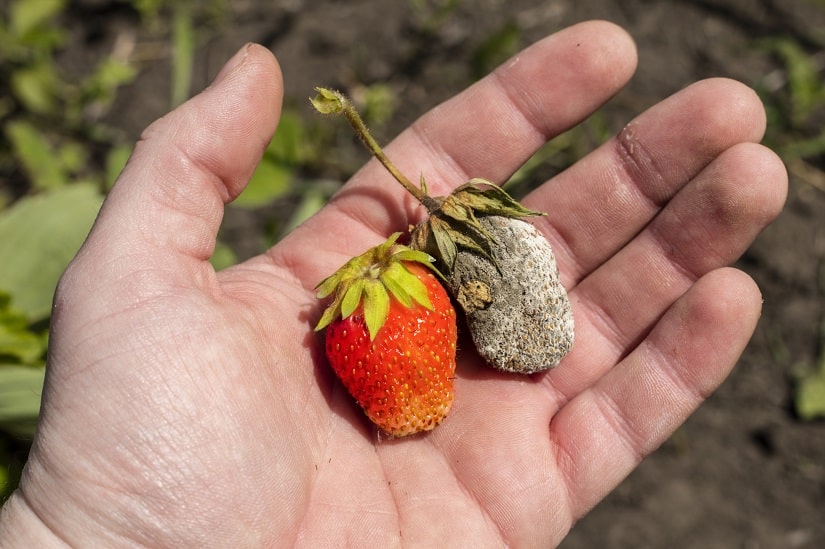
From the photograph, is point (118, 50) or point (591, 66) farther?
point (118, 50)

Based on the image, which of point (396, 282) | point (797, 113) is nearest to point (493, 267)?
point (396, 282)

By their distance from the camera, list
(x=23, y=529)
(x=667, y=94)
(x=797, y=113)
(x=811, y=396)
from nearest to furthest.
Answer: (x=23, y=529)
(x=811, y=396)
(x=797, y=113)
(x=667, y=94)

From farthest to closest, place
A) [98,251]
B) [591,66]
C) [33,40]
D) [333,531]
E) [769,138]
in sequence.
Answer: [769,138], [33,40], [591,66], [333,531], [98,251]

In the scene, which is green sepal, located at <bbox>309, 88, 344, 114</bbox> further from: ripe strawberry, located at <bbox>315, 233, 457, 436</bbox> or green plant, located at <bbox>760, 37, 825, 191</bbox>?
green plant, located at <bbox>760, 37, 825, 191</bbox>

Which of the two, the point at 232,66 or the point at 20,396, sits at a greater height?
the point at 232,66

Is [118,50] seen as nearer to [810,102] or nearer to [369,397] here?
[369,397]

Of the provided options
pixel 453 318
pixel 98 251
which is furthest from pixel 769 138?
pixel 98 251

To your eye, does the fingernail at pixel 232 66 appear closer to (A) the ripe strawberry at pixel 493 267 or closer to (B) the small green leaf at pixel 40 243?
(A) the ripe strawberry at pixel 493 267

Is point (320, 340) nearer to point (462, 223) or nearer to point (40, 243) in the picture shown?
point (462, 223)

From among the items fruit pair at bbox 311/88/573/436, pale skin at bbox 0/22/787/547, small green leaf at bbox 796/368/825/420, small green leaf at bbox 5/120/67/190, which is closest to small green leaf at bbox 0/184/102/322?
small green leaf at bbox 5/120/67/190
